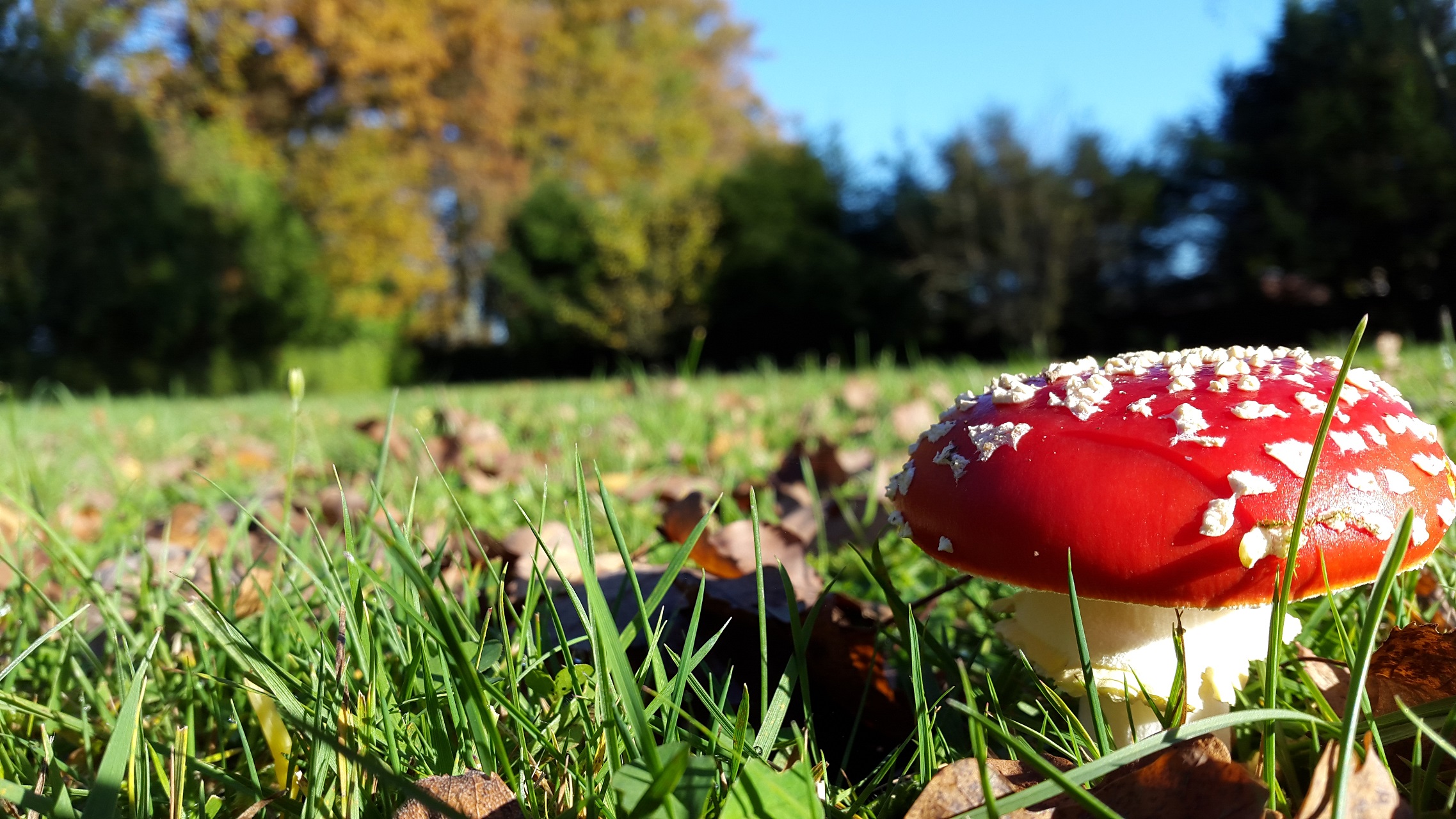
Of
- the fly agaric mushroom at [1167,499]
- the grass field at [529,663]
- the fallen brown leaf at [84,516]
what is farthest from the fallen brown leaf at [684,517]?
the fallen brown leaf at [84,516]

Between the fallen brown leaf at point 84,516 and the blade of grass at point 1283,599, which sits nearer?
the blade of grass at point 1283,599

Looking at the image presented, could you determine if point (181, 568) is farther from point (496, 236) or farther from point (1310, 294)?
point (496, 236)

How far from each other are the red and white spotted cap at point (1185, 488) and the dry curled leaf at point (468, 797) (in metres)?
0.45

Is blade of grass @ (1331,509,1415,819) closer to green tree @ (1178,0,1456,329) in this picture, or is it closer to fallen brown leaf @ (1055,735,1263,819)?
fallen brown leaf @ (1055,735,1263,819)

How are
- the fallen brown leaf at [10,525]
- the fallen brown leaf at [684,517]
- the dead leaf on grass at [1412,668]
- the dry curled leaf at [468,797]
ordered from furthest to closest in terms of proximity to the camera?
the fallen brown leaf at [10,525]
the fallen brown leaf at [684,517]
the dead leaf on grass at [1412,668]
the dry curled leaf at [468,797]

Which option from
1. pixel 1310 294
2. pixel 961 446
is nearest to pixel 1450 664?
pixel 961 446

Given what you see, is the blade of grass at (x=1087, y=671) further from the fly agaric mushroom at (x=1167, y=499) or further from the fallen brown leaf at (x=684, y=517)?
the fallen brown leaf at (x=684, y=517)

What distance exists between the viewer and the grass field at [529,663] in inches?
27.2

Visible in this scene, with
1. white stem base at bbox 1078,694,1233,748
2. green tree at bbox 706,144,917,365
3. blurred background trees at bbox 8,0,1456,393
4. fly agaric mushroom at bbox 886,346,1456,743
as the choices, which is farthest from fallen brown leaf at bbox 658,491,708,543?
green tree at bbox 706,144,917,365

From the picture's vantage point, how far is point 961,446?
2.81ft

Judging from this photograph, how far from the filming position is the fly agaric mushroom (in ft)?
2.42

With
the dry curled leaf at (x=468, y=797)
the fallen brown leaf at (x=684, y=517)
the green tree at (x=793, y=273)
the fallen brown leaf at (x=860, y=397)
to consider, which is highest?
the green tree at (x=793, y=273)

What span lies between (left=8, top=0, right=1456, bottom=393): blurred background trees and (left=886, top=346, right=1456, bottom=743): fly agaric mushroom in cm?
890

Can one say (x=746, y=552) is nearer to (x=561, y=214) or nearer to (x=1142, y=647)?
(x=1142, y=647)
